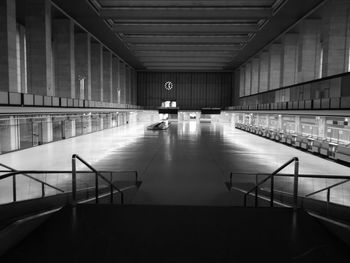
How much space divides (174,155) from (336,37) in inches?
593

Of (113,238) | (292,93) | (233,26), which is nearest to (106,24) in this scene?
(233,26)

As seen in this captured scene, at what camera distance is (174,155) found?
1878cm

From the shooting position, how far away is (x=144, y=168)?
14.6 meters

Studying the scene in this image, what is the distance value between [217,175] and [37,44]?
18972 mm

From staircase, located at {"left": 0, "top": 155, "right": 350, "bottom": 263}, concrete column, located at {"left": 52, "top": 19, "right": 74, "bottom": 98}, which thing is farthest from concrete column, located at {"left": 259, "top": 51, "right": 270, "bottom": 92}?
staircase, located at {"left": 0, "top": 155, "right": 350, "bottom": 263}

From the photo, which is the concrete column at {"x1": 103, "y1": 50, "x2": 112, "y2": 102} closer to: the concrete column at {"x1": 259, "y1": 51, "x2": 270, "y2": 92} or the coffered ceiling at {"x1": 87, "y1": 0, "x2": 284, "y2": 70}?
the coffered ceiling at {"x1": 87, "y1": 0, "x2": 284, "y2": 70}

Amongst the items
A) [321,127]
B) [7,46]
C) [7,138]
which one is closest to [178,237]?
[321,127]

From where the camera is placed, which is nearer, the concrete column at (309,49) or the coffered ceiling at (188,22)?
the coffered ceiling at (188,22)

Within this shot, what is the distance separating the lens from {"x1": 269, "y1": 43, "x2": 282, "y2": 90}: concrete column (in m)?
39.8

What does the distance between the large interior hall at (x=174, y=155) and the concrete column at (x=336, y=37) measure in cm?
9

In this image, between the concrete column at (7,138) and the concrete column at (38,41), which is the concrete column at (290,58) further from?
the concrete column at (7,138)

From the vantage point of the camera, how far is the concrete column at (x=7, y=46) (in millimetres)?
19797

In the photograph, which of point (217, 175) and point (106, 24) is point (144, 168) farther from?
point (106, 24)

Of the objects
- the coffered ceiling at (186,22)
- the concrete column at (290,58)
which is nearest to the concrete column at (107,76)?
the coffered ceiling at (186,22)
